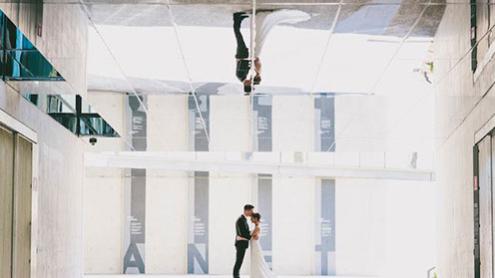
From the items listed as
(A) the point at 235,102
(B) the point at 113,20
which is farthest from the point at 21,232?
(A) the point at 235,102

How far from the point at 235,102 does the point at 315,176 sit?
310 inches

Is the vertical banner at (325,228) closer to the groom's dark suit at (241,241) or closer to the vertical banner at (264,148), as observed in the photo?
the vertical banner at (264,148)

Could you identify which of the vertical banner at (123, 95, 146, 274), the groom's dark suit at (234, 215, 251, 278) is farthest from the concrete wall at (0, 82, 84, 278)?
the vertical banner at (123, 95, 146, 274)

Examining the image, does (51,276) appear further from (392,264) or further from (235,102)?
(392,264)

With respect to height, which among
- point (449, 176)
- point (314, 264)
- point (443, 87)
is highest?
point (443, 87)

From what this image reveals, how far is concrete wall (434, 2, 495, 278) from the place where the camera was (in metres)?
8.52

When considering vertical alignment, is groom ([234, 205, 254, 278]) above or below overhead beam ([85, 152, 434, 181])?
below

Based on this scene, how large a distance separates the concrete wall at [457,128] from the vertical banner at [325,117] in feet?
9.77

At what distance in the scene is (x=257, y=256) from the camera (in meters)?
14.6

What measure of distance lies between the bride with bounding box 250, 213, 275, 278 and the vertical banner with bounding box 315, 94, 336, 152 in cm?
200

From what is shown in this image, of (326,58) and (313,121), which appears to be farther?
(313,121)

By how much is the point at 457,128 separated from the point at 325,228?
13.3 m

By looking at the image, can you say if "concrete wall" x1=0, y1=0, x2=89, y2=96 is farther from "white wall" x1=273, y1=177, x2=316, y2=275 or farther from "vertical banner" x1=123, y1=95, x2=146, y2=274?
"white wall" x1=273, y1=177, x2=316, y2=275

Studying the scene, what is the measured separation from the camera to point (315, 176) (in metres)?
23.2
